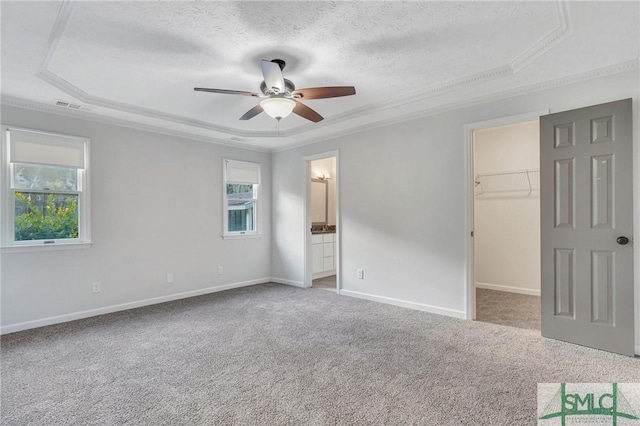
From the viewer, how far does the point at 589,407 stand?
211 cm

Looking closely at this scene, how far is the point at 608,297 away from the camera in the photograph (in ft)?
9.61

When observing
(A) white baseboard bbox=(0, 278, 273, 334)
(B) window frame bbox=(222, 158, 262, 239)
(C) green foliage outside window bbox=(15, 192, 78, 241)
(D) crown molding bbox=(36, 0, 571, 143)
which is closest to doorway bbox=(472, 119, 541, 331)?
(D) crown molding bbox=(36, 0, 571, 143)

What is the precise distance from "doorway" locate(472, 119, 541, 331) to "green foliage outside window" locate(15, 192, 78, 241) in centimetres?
517

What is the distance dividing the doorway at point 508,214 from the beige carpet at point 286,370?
189 centimetres

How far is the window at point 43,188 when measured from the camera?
3.57 meters

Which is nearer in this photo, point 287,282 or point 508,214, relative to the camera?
point 508,214

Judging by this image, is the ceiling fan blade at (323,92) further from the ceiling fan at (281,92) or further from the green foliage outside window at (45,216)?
the green foliage outside window at (45,216)

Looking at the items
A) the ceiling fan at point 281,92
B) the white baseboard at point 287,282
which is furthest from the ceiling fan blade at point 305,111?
the white baseboard at point 287,282

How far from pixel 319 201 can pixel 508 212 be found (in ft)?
11.8

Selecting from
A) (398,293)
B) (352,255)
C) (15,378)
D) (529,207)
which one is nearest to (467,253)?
(398,293)

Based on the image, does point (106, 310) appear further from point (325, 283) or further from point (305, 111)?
point (305, 111)

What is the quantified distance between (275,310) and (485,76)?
3457mm

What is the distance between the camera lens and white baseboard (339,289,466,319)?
12.8ft

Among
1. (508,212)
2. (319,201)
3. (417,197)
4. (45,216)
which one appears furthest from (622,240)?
(45,216)
